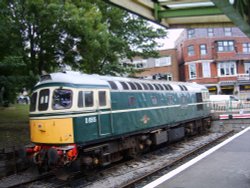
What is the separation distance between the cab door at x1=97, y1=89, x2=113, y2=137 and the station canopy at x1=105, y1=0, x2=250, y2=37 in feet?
13.0

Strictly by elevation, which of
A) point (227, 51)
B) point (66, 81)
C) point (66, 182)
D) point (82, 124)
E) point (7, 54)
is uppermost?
point (227, 51)

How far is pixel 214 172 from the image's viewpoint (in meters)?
11.3

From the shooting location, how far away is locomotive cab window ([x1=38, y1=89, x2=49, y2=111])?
11527mm

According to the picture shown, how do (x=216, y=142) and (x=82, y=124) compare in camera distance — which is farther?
(x=216, y=142)

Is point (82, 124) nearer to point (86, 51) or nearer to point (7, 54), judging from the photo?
point (7, 54)

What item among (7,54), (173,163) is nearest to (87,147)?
(173,163)

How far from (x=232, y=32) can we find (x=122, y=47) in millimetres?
31061

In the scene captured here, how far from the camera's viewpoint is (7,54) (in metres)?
17.2

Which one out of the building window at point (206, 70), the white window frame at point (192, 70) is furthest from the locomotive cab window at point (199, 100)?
the white window frame at point (192, 70)

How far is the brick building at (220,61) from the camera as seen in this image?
49906mm

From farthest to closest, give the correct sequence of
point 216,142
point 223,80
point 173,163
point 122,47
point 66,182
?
point 223,80, point 122,47, point 216,142, point 173,163, point 66,182

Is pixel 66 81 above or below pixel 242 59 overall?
below

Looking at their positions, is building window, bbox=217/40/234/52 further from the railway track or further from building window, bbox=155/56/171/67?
the railway track

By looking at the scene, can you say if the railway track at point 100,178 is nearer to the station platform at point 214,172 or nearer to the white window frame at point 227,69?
the station platform at point 214,172
